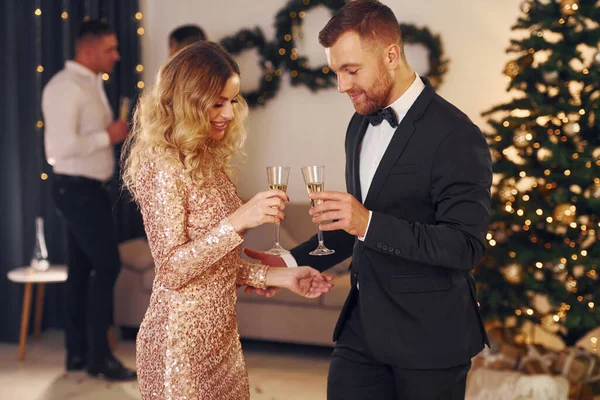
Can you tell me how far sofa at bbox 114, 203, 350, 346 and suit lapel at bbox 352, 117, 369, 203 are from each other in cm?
239

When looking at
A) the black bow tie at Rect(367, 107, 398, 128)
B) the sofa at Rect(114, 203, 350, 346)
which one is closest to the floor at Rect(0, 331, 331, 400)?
the sofa at Rect(114, 203, 350, 346)

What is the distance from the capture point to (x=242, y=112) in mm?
2383

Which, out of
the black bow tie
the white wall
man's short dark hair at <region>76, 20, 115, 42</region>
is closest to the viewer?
the black bow tie

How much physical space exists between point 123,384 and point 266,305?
1.06m

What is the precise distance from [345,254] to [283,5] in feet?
12.2

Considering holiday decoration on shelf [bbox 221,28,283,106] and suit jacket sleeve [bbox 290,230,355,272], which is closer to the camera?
suit jacket sleeve [bbox 290,230,355,272]

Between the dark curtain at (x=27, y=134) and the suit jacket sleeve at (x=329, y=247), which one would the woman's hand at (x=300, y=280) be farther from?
the dark curtain at (x=27, y=134)

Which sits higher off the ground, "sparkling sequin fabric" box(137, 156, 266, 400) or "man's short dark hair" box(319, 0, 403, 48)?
"man's short dark hair" box(319, 0, 403, 48)

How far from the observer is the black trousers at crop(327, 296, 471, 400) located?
6.72 ft

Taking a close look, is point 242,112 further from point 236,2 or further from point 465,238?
point 236,2

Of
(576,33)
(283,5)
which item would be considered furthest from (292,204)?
(576,33)

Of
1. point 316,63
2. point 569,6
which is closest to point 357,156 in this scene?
point 569,6

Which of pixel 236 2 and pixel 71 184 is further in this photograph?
pixel 236 2

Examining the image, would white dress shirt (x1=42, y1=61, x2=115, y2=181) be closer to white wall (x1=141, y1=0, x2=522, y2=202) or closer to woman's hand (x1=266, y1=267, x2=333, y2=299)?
white wall (x1=141, y1=0, x2=522, y2=202)
